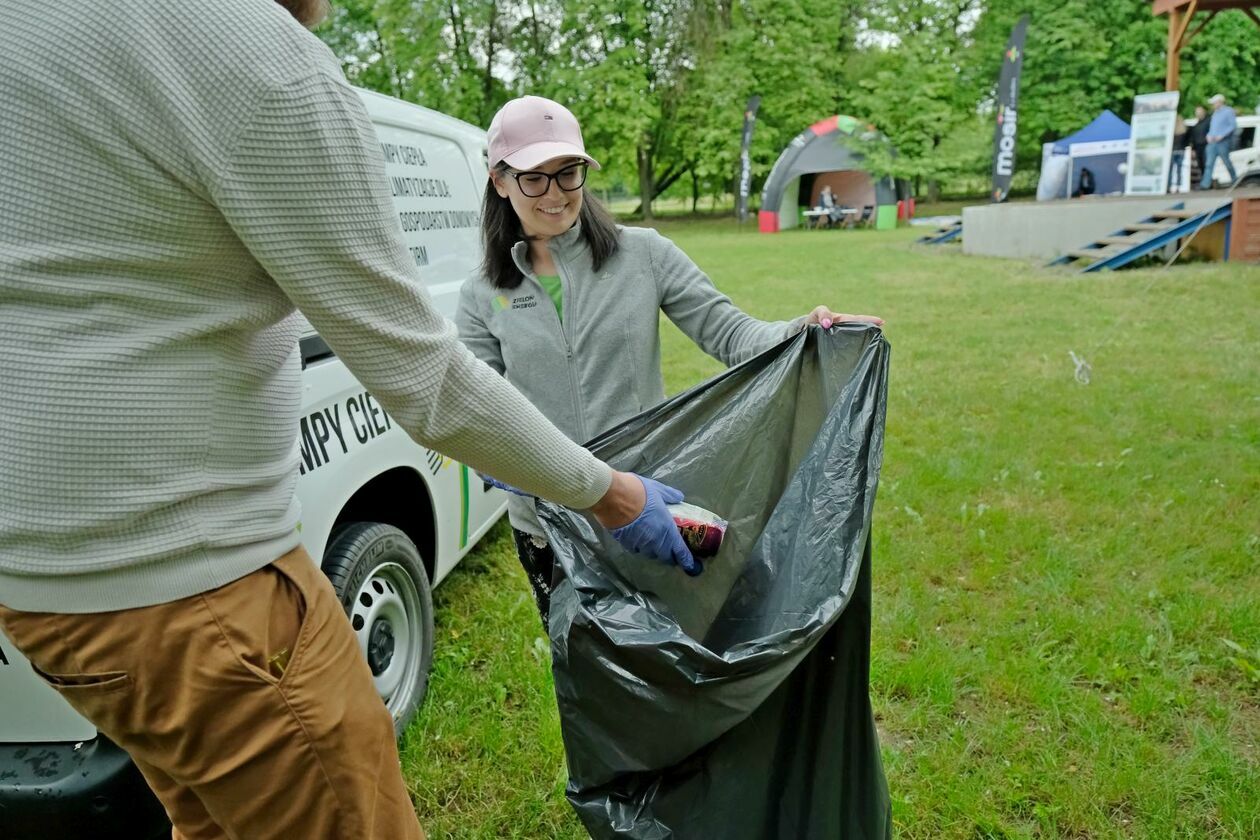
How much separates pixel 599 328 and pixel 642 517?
779mm

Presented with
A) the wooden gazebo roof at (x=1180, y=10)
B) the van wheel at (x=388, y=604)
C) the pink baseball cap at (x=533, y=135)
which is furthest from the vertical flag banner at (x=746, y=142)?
the pink baseball cap at (x=533, y=135)

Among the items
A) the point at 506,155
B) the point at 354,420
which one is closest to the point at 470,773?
the point at 354,420

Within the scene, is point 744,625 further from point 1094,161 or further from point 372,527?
point 1094,161

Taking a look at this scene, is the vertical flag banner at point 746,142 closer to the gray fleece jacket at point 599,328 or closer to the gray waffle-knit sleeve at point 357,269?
the gray fleece jacket at point 599,328

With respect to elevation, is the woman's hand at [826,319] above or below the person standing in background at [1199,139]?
below

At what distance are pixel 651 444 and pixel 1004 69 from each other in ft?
62.1

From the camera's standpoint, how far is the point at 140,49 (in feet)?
2.90

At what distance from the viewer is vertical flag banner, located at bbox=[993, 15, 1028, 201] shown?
17094 millimetres

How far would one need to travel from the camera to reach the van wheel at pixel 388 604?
2361 millimetres

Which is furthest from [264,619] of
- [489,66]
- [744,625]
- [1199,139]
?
[489,66]

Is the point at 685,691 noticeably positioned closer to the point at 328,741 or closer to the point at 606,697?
the point at 606,697

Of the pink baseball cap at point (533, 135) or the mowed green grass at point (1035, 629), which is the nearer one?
the pink baseball cap at point (533, 135)

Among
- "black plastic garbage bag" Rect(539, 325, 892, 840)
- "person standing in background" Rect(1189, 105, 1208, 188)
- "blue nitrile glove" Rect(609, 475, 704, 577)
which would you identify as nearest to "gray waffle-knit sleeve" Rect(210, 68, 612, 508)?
"blue nitrile glove" Rect(609, 475, 704, 577)

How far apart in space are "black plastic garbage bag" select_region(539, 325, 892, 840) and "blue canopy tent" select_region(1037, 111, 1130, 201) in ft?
65.4
